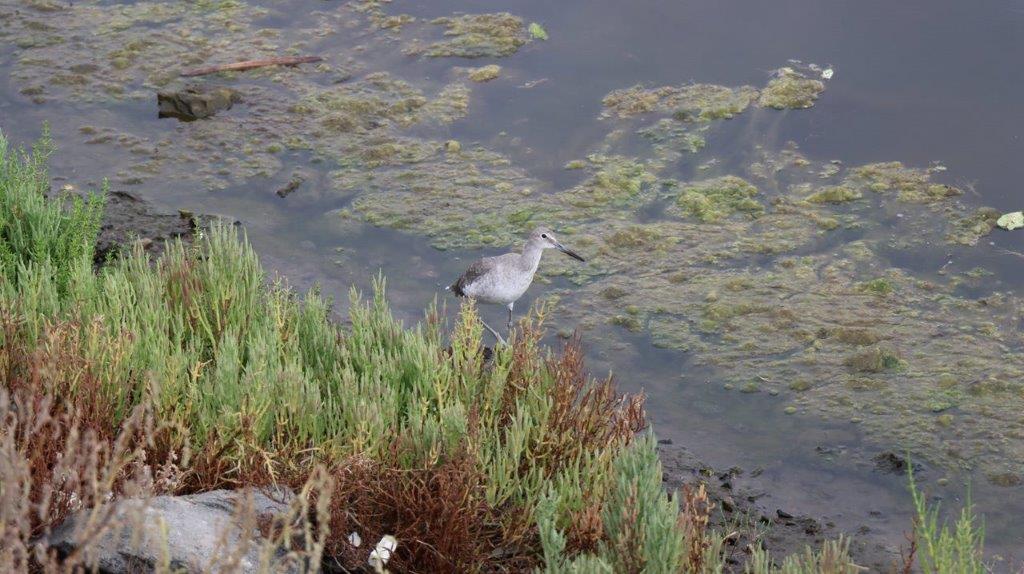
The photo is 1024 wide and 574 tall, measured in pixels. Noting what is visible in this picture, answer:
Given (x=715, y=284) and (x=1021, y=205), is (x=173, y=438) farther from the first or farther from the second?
(x=1021, y=205)

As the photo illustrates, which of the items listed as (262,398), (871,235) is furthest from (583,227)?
(262,398)

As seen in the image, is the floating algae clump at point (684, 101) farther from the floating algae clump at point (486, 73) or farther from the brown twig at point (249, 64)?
the brown twig at point (249, 64)

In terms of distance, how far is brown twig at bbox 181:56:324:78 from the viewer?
10836 mm

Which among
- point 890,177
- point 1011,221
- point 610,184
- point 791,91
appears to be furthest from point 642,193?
point 1011,221

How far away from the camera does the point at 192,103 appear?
10.3 m

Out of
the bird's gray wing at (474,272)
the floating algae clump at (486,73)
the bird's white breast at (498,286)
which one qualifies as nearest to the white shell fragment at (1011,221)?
the bird's white breast at (498,286)

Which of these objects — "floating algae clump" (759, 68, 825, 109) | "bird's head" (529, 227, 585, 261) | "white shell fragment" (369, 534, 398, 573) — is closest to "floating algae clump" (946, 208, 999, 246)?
"floating algae clump" (759, 68, 825, 109)

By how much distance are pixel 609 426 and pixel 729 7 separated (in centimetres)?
671

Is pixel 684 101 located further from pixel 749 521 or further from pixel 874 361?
pixel 749 521

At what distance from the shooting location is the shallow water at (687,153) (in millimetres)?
6840

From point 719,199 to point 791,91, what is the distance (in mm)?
1519

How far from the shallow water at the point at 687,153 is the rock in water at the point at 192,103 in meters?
0.17

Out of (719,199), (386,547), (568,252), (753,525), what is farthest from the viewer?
(719,199)

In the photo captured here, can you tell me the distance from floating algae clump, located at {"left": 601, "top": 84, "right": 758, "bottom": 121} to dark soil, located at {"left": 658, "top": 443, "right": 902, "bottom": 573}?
418 cm
